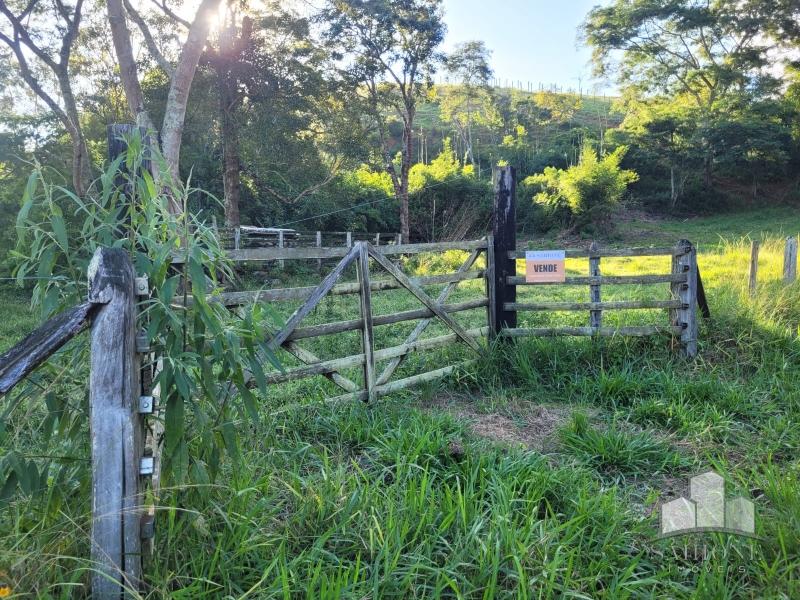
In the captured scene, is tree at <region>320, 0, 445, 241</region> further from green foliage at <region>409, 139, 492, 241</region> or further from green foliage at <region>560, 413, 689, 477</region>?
green foliage at <region>560, 413, 689, 477</region>

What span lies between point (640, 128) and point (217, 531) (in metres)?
35.4

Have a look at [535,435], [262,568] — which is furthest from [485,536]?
[535,435]

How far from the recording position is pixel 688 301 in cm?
504

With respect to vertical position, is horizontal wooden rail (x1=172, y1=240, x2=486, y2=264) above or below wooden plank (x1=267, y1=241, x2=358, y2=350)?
above

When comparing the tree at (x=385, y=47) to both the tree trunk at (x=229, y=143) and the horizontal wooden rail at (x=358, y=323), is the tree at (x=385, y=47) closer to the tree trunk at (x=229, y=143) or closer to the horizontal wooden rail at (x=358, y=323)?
the tree trunk at (x=229, y=143)

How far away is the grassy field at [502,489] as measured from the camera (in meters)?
1.88

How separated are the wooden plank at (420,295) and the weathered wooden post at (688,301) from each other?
2076 millimetres

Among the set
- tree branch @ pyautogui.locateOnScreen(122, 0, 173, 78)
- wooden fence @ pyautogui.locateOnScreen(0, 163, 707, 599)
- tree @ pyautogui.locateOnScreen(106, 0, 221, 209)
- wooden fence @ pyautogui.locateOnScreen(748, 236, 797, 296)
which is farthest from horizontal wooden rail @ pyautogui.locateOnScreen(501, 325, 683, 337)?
tree branch @ pyautogui.locateOnScreen(122, 0, 173, 78)

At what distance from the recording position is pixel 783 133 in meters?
27.9

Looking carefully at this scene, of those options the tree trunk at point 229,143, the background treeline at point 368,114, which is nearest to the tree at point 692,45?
the background treeline at point 368,114

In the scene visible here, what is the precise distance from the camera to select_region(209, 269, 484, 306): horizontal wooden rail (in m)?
3.32

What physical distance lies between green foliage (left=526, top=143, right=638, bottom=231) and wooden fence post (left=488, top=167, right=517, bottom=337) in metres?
20.9

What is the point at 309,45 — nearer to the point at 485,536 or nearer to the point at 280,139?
the point at 280,139

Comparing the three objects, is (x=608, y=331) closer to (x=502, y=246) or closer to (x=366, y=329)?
(x=502, y=246)
